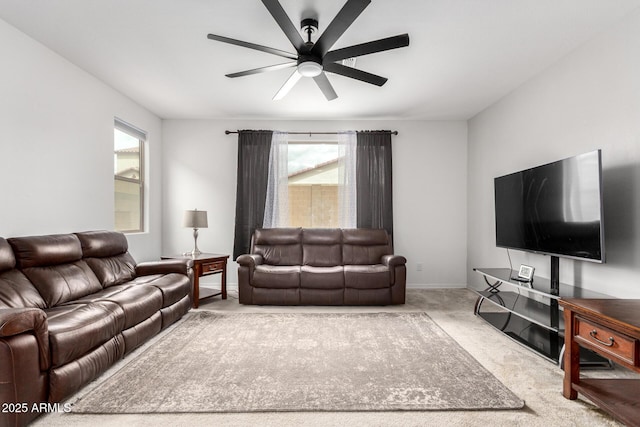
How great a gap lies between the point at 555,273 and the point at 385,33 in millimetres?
2509

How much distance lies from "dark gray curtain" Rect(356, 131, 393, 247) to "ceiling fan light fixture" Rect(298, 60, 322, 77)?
8.61ft

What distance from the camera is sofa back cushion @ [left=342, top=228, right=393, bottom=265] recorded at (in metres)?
4.81

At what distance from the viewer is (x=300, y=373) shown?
2375mm

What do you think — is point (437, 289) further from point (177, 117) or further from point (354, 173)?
point (177, 117)

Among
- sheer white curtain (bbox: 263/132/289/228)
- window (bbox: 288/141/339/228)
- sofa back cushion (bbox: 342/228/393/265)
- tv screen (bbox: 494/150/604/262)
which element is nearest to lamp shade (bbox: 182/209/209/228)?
sheer white curtain (bbox: 263/132/289/228)

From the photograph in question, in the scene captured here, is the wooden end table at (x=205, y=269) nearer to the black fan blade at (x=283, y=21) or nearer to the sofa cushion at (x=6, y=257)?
the sofa cushion at (x=6, y=257)

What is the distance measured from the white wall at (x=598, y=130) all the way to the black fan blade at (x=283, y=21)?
8.02 ft

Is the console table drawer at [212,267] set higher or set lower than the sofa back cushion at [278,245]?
lower

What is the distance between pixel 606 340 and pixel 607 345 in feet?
0.08

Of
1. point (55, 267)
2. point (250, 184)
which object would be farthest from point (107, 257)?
point (250, 184)

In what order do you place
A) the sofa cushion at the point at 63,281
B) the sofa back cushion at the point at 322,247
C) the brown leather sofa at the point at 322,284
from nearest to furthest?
the sofa cushion at the point at 63,281 → the brown leather sofa at the point at 322,284 → the sofa back cushion at the point at 322,247

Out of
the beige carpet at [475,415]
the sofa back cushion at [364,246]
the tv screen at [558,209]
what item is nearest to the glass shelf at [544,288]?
the tv screen at [558,209]

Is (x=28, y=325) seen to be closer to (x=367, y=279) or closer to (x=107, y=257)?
(x=107, y=257)

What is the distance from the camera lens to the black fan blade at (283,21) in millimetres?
1955
